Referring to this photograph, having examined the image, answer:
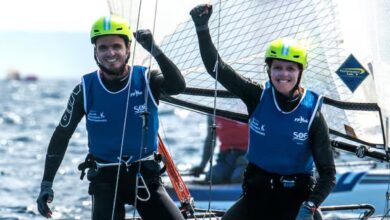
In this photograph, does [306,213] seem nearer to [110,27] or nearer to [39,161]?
[110,27]

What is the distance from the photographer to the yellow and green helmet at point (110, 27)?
5977 mm

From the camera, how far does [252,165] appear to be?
6.04 meters

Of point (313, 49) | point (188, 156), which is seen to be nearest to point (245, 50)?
point (313, 49)

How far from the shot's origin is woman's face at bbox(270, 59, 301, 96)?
5801mm

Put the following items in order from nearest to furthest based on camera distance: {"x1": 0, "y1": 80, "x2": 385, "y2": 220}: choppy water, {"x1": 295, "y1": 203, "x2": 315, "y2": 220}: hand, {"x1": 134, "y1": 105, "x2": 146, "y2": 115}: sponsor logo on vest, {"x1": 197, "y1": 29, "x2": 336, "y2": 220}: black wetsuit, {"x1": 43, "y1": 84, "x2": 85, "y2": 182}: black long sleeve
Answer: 1. {"x1": 295, "y1": 203, "x2": 315, "y2": 220}: hand
2. {"x1": 197, "y1": 29, "x2": 336, "y2": 220}: black wetsuit
3. {"x1": 134, "y1": 105, "x2": 146, "y2": 115}: sponsor logo on vest
4. {"x1": 43, "y1": 84, "x2": 85, "y2": 182}: black long sleeve
5. {"x1": 0, "y1": 80, "x2": 385, "y2": 220}: choppy water

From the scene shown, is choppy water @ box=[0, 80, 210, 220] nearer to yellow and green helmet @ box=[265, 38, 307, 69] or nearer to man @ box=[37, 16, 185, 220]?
man @ box=[37, 16, 185, 220]

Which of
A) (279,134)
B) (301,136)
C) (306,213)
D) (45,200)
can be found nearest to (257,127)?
(279,134)

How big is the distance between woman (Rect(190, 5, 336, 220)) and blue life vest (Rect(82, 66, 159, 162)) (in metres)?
0.46

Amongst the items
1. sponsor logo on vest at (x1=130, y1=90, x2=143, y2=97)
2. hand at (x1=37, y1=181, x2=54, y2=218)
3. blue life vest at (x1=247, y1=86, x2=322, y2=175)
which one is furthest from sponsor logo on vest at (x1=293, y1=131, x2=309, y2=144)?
hand at (x1=37, y1=181, x2=54, y2=218)

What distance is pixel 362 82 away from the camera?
714cm

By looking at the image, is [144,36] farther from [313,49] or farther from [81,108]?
[313,49]

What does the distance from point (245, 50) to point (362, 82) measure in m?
0.83

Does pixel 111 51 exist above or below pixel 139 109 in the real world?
above

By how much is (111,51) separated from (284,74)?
99cm
